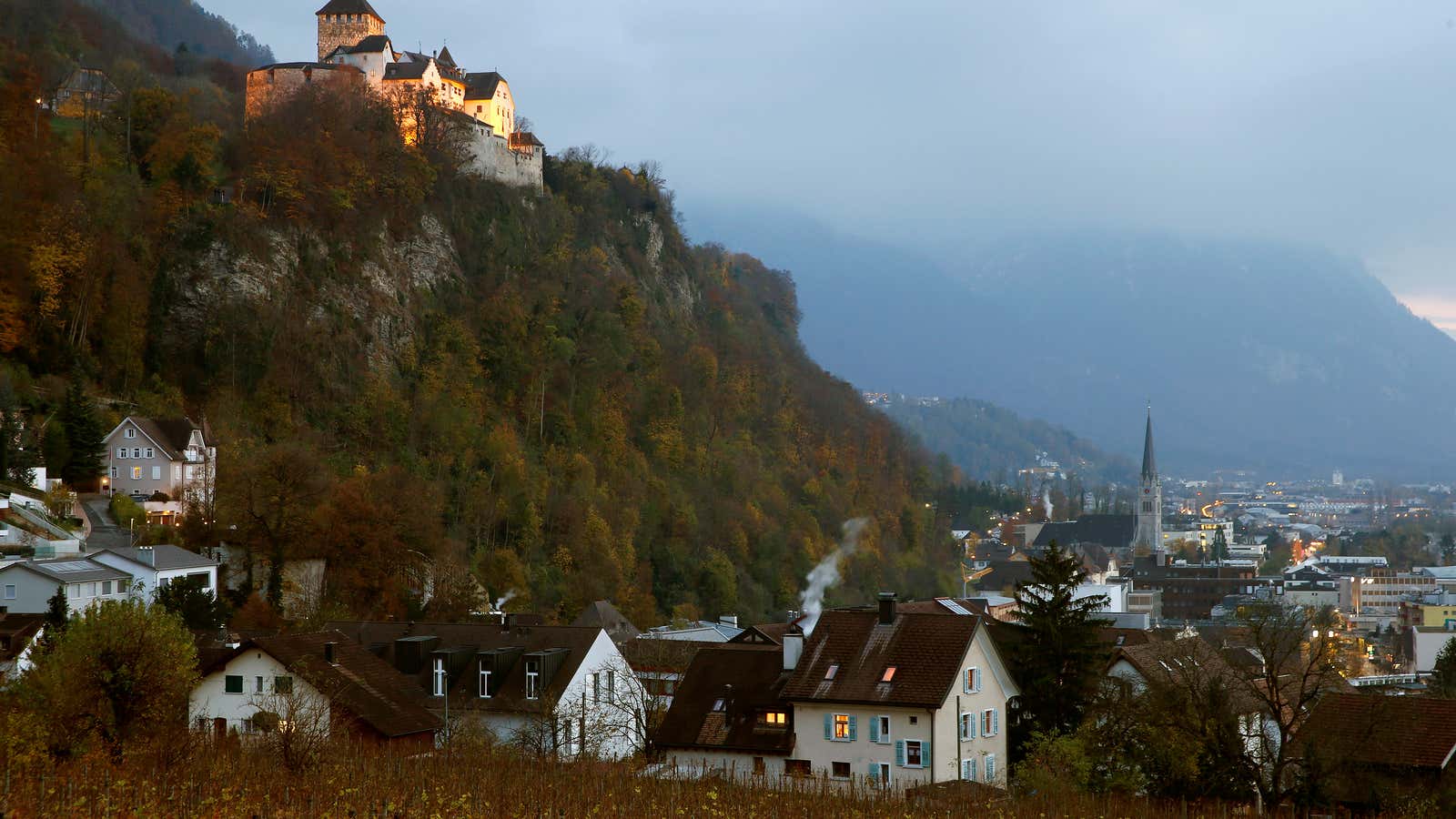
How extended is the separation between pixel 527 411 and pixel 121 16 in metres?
90.1

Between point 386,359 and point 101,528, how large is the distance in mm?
23996

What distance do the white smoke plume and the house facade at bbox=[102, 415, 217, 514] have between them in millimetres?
33600

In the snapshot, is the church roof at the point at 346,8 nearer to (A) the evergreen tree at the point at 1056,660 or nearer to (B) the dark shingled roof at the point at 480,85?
(B) the dark shingled roof at the point at 480,85

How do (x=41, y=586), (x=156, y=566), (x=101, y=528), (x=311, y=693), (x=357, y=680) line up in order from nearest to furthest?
(x=311, y=693) → (x=357, y=680) → (x=41, y=586) → (x=156, y=566) → (x=101, y=528)

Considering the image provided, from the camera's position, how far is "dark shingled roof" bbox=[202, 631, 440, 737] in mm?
39906

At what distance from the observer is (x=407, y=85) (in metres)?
107

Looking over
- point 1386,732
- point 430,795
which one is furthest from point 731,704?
point 1386,732

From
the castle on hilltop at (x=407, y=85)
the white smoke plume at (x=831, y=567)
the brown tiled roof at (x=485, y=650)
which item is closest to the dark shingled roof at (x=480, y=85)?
the castle on hilltop at (x=407, y=85)

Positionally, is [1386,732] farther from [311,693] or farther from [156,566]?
[156,566]

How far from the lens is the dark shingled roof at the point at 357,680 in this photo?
131 ft

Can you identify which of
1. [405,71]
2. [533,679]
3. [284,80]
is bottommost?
[533,679]

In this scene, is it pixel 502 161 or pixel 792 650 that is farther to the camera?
pixel 502 161

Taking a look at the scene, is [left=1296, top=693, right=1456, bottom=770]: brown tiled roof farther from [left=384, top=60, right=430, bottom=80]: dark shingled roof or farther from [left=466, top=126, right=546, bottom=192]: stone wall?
[left=384, top=60, right=430, bottom=80]: dark shingled roof

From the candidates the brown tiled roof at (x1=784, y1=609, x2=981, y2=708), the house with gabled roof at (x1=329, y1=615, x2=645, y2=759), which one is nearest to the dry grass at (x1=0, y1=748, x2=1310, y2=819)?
the brown tiled roof at (x1=784, y1=609, x2=981, y2=708)
